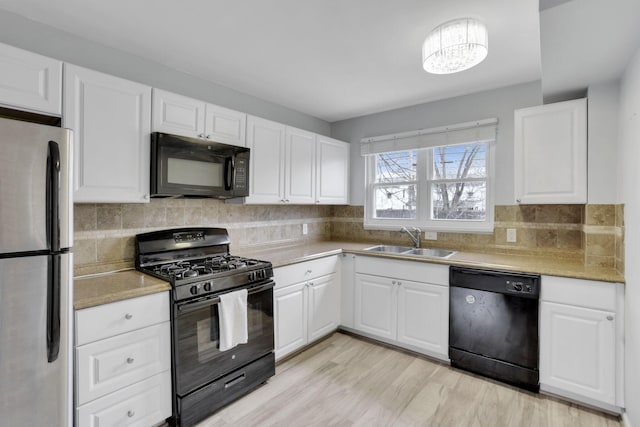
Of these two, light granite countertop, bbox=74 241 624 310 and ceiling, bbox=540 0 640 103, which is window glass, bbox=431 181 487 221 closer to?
light granite countertop, bbox=74 241 624 310

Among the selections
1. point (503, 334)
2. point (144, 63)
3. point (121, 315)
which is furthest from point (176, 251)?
point (503, 334)

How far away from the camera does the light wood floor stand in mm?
1961

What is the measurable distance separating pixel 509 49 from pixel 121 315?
2.96 meters

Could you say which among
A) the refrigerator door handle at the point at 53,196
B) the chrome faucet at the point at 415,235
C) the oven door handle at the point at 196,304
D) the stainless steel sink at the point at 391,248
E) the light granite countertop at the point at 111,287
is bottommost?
the oven door handle at the point at 196,304

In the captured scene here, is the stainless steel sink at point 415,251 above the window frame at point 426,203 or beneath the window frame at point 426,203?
beneath

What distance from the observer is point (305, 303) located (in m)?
2.81

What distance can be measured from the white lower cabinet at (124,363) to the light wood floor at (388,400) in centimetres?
40

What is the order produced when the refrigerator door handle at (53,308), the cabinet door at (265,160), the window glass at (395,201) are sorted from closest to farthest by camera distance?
the refrigerator door handle at (53,308) < the cabinet door at (265,160) < the window glass at (395,201)

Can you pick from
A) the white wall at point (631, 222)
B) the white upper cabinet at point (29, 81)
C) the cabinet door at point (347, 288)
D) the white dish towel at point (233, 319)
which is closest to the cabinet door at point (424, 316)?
the cabinet door at point (347, 288)

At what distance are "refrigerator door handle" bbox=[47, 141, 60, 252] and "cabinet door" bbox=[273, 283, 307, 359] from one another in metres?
1.51

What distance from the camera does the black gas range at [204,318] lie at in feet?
6.09

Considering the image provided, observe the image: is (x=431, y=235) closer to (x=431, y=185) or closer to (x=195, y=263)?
(x=431, y=185)

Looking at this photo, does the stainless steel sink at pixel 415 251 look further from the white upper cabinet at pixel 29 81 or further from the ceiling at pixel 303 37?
the white upper cabinet at pixel 29 81

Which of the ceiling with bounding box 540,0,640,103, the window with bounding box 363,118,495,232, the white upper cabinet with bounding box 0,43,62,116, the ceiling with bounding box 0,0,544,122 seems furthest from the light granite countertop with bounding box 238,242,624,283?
the white upper cabinet with bounding box 0,43,62,116
